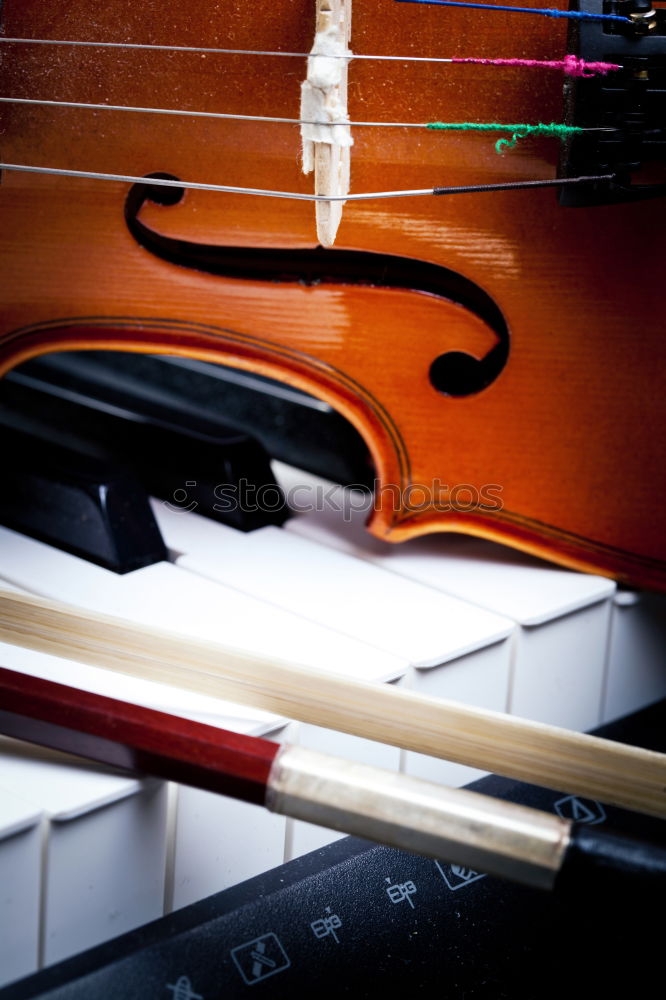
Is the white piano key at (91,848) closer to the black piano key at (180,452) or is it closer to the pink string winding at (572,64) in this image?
the black piano key at (180,452)

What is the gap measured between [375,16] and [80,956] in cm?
62

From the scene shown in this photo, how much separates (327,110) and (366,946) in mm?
514

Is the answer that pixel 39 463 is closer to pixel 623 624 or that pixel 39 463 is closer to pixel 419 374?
pixel 419 374

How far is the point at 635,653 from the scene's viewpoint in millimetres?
935

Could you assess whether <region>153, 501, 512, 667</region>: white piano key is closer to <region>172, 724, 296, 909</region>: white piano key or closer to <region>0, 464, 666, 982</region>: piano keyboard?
<region>0, 464, 666, 982</region>: piano keyboard

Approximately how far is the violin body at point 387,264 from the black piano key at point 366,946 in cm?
31

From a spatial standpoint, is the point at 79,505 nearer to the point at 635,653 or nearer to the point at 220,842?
the point at 220,842

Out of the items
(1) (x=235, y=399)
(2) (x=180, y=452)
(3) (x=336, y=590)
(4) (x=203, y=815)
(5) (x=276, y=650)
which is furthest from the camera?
(1) (x=235, y=399)

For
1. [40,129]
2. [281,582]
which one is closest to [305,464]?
[281,582]

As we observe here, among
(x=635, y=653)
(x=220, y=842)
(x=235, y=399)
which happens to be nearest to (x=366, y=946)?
(x=220, y=842)

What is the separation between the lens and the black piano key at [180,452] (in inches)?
38.3

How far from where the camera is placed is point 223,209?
86 cm

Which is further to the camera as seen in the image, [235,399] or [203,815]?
[235,399]

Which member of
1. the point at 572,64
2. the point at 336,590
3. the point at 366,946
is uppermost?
the point at 572,64
